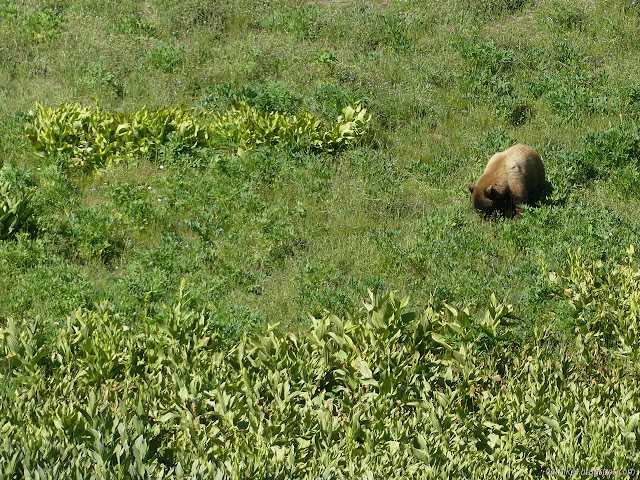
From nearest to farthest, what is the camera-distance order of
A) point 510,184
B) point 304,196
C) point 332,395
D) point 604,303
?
point 332,395 < point 604,303 < point 510,184 < point 304,196

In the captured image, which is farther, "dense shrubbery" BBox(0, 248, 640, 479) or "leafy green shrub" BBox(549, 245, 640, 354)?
"leafy green shrub" BBox(549, 245, 640, 354)

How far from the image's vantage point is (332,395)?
20.1ft

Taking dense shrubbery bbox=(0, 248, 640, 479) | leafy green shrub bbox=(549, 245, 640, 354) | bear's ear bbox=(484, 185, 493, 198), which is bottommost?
bear's ear bbox=(484, 185, 493, 198)

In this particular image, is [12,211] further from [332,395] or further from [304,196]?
[332,395]

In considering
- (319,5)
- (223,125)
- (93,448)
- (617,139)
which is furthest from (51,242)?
(319,5)

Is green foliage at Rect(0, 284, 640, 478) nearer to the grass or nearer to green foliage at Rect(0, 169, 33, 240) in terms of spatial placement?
the grass

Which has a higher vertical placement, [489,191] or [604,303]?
[604,303]

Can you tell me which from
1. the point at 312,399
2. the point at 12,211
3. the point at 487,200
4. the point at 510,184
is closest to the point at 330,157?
the point at 487,200

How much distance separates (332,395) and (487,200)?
3985 millimetres

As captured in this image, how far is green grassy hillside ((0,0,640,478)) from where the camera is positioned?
5977 millimetres

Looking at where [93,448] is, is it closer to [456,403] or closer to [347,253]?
[456,403]

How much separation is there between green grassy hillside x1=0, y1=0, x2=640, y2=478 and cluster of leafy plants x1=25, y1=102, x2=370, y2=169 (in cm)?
4

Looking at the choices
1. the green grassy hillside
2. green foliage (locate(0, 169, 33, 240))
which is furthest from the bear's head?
green foliage (locate(0, 169, 33, 240))

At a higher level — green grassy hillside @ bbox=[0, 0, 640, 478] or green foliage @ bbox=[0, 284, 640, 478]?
green foliage @ bbox=[0, 284, 640, 478]
